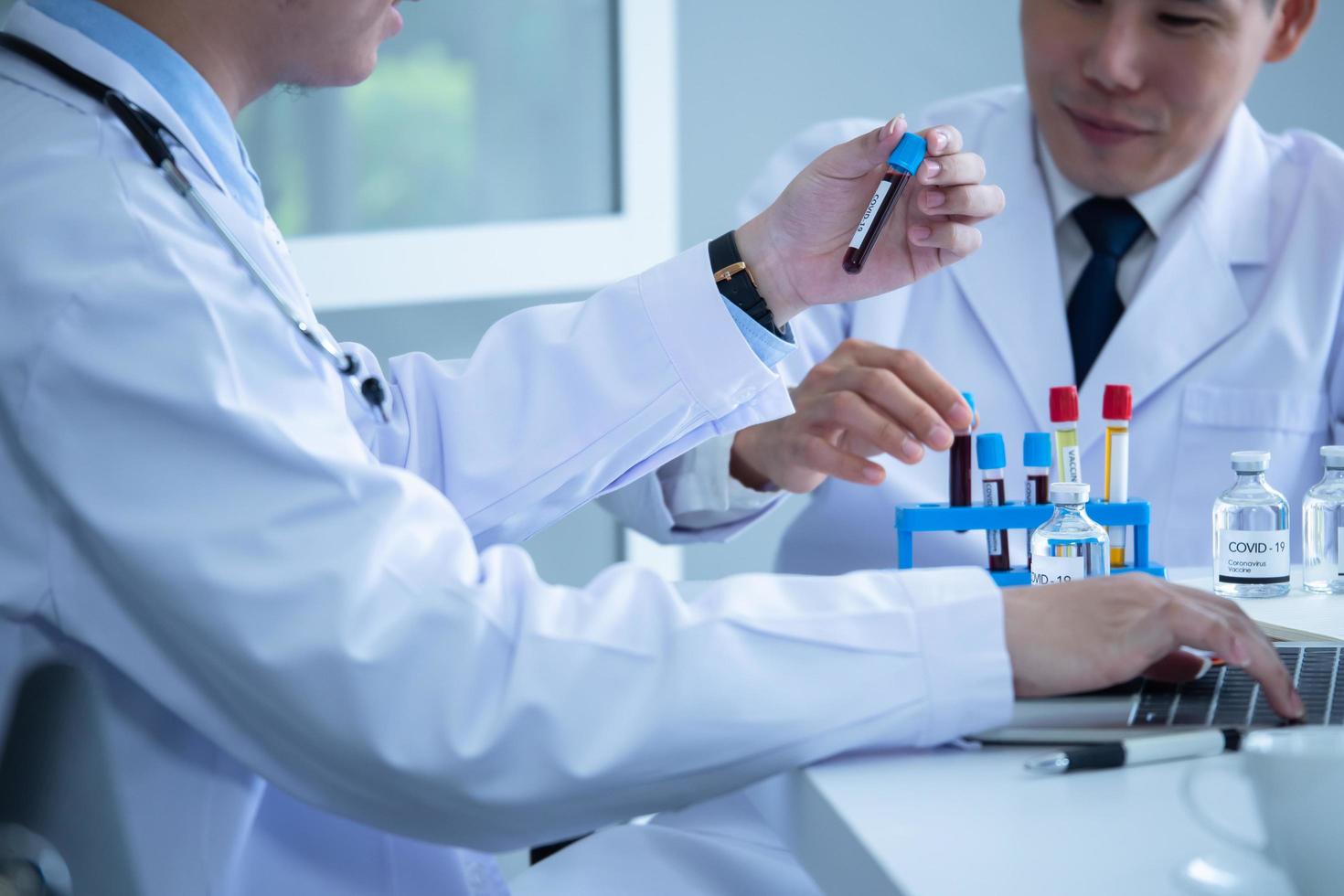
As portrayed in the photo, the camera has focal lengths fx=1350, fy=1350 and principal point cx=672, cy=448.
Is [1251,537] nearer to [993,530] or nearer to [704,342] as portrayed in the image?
[993,530]

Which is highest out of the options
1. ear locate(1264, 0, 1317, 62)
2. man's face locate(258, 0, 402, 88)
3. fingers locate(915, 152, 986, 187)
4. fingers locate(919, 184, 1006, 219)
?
ear locate(1264, 0, 1317, 62)

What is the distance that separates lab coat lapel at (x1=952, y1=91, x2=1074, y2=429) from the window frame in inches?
33.6

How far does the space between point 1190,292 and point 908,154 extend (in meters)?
0.70

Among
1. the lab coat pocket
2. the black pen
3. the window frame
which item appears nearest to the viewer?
the black pen

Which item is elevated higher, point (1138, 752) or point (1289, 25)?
point (1289, 25)

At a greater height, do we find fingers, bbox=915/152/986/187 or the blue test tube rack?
fingers, bbox=915/152/986/187

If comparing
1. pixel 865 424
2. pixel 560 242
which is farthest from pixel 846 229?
pixel 560 242

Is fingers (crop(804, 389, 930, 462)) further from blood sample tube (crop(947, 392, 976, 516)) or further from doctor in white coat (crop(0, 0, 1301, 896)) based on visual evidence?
doctor in white coat (crop(0, 0, 1301, 896))

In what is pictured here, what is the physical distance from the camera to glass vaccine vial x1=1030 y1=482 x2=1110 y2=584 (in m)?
1.02

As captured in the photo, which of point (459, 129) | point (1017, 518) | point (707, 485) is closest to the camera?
point (1017, 518)

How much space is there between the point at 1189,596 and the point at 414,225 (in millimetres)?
1833

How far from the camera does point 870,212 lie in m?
1.16

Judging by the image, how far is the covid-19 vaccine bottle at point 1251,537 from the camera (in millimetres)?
1139

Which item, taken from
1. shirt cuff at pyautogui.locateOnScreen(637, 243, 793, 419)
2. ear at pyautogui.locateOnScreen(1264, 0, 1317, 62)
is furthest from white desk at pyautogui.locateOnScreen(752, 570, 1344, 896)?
ear at pyautogui.locateOnScreen(1264, 0, 1317, 62)
